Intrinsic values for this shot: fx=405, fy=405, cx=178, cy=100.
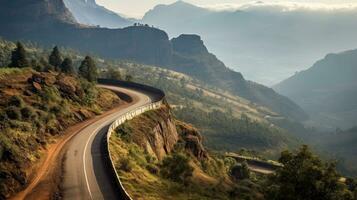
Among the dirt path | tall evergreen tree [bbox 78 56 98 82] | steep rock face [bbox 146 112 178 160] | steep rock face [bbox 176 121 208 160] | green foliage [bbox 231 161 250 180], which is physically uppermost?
tall evergreen tree [bbox 78 56 98 82]

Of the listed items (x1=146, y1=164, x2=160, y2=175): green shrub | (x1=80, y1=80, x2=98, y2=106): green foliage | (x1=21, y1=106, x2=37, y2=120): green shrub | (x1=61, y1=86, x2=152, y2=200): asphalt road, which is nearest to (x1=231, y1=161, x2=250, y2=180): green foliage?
(x1=80, y1=80, x2=98, y2=106): green foliage

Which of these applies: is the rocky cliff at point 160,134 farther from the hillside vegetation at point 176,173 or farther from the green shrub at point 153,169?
the green shrub at point 153,169

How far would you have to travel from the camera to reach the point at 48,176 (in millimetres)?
38906

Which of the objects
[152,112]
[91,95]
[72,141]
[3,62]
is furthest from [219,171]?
[3,62]

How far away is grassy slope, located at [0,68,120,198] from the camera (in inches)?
1508

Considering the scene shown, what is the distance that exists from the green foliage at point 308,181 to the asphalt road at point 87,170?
56.2ft

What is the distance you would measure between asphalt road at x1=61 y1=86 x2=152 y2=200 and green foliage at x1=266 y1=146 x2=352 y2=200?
17.1 m

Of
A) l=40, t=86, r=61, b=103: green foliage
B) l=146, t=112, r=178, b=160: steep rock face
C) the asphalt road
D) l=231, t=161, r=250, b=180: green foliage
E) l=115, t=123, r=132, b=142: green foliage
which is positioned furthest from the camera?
l=231, t=161, r=250, b=180: green foliage

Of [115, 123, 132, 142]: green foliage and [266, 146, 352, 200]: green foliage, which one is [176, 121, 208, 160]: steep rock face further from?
[266, 146, 352, 200]: green foliage

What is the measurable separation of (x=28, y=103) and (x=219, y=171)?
5153 cm

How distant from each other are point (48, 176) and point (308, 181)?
25.3 metres

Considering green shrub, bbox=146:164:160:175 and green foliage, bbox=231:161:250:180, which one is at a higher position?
green shrub, bbox=146:164:160:175

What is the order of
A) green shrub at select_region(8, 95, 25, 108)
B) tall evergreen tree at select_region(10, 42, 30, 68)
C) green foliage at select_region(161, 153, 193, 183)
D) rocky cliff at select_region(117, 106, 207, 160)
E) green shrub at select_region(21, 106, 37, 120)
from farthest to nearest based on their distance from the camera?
tall evergreen tree at select_region(10, 42, 30, 68) < rocky cliff at select_region(117, 106, 207, 160) < green shrub at select_region(8, 95, 25, 108) < green shrub at select_region(21, 106, 37, 120) < green foliage at select_region(161, 153, 193, 183)

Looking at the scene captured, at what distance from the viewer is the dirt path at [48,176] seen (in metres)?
34.8
